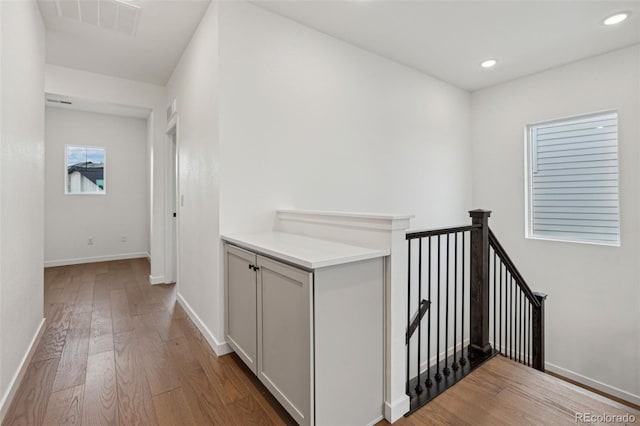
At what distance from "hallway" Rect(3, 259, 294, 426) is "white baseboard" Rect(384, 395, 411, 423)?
0.55 metres

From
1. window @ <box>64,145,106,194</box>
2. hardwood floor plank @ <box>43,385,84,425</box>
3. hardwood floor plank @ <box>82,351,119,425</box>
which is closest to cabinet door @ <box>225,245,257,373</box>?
hardwood floor plank @ <box>82,351,119,425</box>

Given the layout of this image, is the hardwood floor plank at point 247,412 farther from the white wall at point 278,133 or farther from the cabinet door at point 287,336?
the white wall at point 278,133

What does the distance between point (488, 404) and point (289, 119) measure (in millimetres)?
2483

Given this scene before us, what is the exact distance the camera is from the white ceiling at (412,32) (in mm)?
2598

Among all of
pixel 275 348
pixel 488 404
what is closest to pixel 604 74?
pixel 488 404

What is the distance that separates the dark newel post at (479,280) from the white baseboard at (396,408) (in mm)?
871

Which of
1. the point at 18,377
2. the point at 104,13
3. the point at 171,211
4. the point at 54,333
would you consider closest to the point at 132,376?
the point at 18,377

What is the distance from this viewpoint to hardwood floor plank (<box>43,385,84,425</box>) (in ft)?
5.36

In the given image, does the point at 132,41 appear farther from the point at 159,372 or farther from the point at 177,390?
the point at 177,390

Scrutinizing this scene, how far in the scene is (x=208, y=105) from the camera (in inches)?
101

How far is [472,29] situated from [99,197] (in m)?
6.30

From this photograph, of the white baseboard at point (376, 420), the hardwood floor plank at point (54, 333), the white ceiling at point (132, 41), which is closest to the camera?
the white baseboard at point (376, 420)

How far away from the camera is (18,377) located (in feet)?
6.24

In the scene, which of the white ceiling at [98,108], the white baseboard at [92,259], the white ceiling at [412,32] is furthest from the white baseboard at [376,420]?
the white baseboard at [92,259]
